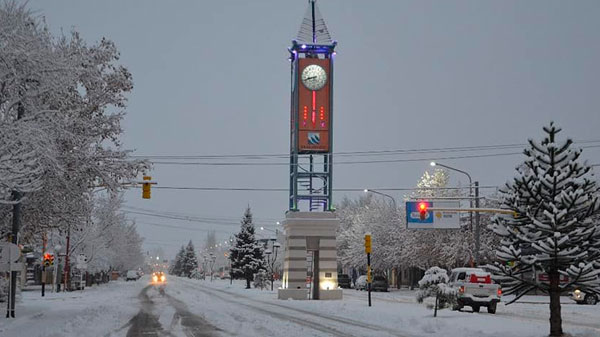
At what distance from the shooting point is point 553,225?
1859 centimetres

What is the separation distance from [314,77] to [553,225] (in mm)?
31538

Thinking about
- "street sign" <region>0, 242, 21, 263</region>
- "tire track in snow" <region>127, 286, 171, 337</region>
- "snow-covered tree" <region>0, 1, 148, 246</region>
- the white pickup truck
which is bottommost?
"tire track in snow" <region>127, 286, 171, 337</region>

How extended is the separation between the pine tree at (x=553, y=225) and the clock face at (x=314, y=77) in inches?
1169

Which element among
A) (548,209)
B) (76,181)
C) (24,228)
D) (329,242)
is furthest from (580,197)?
(329,242)

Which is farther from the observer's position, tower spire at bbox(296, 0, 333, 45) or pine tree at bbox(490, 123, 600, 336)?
tower spire at bbox(296, 0, 333, 45)

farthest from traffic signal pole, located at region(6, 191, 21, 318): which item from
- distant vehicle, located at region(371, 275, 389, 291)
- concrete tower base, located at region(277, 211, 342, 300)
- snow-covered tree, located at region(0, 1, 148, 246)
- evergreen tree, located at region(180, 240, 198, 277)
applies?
evergreen tree, located at region(180, 240, 198, 277)

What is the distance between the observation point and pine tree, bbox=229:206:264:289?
247 feet

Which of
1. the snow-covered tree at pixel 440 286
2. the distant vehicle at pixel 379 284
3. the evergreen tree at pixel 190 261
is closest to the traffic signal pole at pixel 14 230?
the snow-covered tree at pixel 440 286

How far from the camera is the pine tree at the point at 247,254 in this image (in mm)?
75188

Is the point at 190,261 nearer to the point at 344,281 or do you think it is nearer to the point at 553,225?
the point at 344,281

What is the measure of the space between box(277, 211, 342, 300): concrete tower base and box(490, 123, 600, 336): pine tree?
2874 cm

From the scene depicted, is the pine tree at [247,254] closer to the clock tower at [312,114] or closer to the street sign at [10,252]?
the clock tower at [312,114]

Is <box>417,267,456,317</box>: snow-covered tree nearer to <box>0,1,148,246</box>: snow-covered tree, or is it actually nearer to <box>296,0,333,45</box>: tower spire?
<box>0,1,148,246</box>: snow-covered tree

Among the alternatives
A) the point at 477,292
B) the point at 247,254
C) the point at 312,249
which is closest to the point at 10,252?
the point at 477,292
